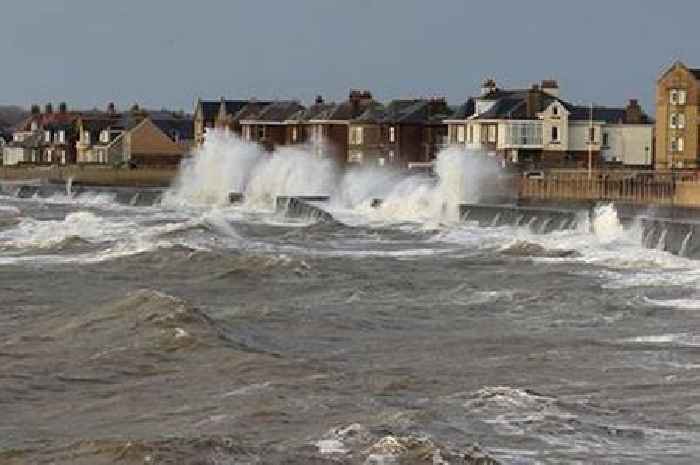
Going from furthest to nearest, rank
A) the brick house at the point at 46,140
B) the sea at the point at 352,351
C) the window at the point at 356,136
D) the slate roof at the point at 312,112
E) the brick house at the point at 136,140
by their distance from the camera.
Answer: the brick house at the point at 46,140
the brick house at the point at 136,140
the slate roof at the point at 312,112
the window at the point at 356,136
the sea at the point at 352,351

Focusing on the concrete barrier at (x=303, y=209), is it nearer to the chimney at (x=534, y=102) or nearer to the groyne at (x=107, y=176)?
the chimney at (x=534, y=102)

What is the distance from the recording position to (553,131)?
230 feet

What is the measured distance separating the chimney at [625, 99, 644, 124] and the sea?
3318cm

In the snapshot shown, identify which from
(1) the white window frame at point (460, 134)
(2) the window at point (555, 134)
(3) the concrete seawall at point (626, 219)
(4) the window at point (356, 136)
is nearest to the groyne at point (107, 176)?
(4) the window at point (356, 136)

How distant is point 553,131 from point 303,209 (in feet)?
56.7

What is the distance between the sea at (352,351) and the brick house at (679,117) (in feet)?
100.0

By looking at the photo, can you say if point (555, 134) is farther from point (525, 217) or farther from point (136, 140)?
point (136, 140)

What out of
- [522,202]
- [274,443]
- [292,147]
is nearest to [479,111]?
[292,147]

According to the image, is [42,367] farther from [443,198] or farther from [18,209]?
[18,209]

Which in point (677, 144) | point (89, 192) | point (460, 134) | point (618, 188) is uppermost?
point (460, 134)

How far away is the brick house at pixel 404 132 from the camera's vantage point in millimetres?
80500

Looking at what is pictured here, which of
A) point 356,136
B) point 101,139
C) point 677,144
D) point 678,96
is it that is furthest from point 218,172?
point 101,139

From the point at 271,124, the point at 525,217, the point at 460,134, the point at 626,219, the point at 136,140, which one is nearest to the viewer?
the point at 626,219

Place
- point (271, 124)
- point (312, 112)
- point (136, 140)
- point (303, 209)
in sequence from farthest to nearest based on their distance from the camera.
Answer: point (136, 140), point (271, 124), point (312, 112), point (303, 209)
